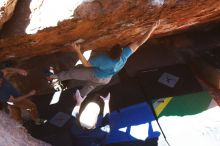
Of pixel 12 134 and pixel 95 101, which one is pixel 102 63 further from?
pixel 12 134

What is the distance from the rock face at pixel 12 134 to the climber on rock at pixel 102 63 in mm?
1097

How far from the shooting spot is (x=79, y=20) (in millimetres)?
3998

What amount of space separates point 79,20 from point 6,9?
35.6 inches

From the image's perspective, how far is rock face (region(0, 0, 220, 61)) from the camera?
13.0 ft

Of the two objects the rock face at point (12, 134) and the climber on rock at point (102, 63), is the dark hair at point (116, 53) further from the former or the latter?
the rock face at point (12, 134)

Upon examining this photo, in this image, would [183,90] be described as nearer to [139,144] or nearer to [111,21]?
[139,144]

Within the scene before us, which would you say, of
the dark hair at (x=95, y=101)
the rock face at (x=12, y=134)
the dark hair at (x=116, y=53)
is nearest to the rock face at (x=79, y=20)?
the dark hair at (x=116, y=53)

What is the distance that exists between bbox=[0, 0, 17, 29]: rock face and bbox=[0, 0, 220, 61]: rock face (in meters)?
0.15

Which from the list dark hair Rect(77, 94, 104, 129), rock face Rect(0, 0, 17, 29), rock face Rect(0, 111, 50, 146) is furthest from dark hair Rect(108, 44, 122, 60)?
rock face Rect(0, 111, 50, 146)

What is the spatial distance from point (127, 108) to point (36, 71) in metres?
2.02

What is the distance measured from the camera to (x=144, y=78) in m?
7.10

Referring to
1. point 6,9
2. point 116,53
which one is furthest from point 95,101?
point 6,9

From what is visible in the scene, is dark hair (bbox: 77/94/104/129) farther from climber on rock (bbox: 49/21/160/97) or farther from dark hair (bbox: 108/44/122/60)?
dark hair (bbox: 108/44/122/60)

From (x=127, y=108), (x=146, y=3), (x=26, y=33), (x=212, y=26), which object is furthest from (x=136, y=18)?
(x=212, y=26)
